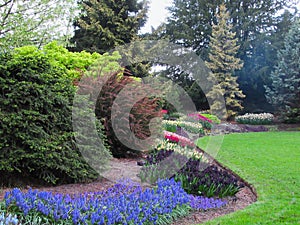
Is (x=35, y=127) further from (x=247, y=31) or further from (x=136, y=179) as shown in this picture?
(x=247, y=31)

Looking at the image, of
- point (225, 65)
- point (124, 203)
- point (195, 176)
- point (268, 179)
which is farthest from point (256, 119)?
point (124, 203)

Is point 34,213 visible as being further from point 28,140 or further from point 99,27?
point 99,27

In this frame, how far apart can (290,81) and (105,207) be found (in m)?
17.2

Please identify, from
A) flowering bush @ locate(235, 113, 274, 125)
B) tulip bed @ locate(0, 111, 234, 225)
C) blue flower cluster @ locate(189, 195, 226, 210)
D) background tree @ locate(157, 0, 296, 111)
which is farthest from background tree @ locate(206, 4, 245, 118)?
blue flower cluster @ locate(189, 195, 226, 210)

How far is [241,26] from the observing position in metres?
25.2

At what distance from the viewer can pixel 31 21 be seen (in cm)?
990

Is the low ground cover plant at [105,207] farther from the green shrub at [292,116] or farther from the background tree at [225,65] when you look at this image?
the background tree at [225,65]

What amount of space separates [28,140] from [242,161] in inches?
187

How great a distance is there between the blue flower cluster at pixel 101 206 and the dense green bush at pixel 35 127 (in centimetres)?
88

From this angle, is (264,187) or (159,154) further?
(159,154)

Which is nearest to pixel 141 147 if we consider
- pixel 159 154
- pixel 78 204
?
pixel 159 154

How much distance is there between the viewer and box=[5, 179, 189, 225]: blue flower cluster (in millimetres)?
2760

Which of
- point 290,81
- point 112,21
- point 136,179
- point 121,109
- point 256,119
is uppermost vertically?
point 112,21

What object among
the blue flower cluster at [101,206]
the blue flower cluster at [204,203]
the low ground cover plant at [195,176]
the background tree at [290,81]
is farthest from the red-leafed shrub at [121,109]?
the background tree at [290,81]
